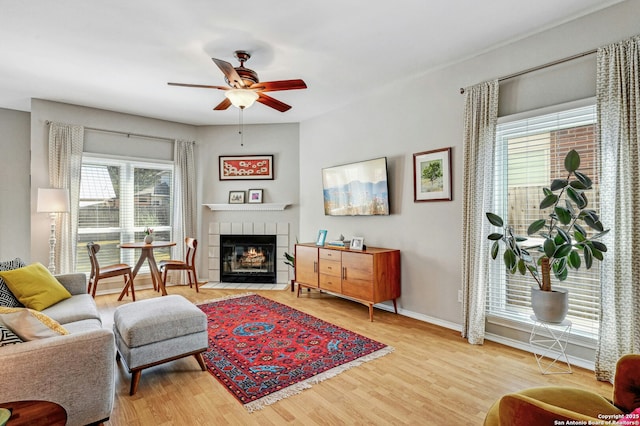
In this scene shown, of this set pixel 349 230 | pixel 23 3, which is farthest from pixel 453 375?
pixel 23 3

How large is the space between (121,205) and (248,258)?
220cm

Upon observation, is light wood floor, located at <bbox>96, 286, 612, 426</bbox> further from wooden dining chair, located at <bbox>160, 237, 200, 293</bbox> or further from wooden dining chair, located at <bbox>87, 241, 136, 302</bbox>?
wooden dining chair, located at <bbox>160, 237, 200, 293</bbox>

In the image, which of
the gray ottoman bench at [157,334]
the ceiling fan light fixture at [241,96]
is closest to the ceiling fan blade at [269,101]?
the ceiling fan light fixture at [241,96]

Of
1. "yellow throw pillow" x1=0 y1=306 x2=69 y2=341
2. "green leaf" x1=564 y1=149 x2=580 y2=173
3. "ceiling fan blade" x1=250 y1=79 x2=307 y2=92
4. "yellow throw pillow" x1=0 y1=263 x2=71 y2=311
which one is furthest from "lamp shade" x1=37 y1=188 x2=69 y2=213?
"green leaf" x1=564 y1=149 x2=580 y2=173

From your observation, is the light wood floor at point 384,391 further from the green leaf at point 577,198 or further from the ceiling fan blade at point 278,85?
the ceiling fan blade at point 278,85

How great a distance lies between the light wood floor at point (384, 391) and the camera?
1951mm

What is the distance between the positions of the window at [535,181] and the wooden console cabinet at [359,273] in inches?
42.1

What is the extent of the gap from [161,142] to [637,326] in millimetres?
6220

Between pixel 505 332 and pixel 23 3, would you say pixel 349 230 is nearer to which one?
pixel 505 332

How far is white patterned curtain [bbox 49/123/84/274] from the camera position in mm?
4551

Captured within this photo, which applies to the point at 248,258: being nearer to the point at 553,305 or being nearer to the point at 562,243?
the point at 553,305

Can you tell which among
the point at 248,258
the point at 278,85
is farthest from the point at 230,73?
the point at 248,258

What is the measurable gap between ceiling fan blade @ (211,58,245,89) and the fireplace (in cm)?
322

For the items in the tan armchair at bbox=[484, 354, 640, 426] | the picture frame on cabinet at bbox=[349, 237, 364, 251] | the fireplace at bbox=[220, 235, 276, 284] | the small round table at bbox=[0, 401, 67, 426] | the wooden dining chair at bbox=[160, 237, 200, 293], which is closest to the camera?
the small round table at bbox=[0, 401, 67, 426]
